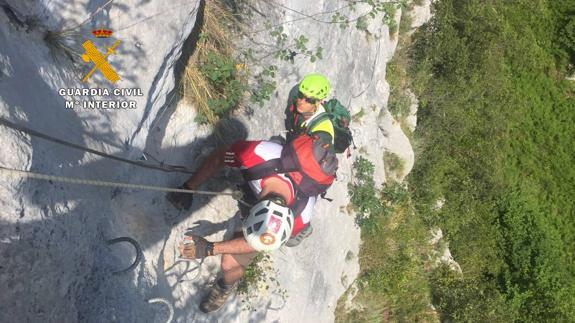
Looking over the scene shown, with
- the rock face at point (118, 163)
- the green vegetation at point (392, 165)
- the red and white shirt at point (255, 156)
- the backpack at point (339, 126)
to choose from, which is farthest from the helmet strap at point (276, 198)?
the green vegetation at point (392, 165)

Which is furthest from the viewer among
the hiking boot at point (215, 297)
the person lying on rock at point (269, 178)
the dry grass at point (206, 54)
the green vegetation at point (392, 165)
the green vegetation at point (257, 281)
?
the green vegetation at point (392, 165)

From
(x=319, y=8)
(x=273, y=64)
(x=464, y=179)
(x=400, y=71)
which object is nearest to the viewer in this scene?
(x=273, y=64)

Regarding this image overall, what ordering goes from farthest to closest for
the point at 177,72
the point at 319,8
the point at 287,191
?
the point at 319,8 < the point at 177,72 < the point at 287,191

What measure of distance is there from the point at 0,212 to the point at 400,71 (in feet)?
28.5

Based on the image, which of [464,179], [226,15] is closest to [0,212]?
[226,15]

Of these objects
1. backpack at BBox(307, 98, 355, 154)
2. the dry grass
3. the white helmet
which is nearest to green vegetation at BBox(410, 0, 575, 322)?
backpack at BBox(307, 98, 355, 154)

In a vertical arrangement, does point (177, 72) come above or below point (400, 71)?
below

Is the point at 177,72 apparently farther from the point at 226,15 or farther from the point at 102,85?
the point at 102,85

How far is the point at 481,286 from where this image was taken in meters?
10.1

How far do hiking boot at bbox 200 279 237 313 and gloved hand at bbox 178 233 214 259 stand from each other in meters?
0.89

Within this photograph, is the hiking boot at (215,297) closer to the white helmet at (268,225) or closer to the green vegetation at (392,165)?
the white helmet at (268,225)

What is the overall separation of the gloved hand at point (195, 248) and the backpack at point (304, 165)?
78cm

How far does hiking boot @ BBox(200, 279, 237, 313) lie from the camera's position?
16.1 ft

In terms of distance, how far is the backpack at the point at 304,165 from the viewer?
4012 millimetres
